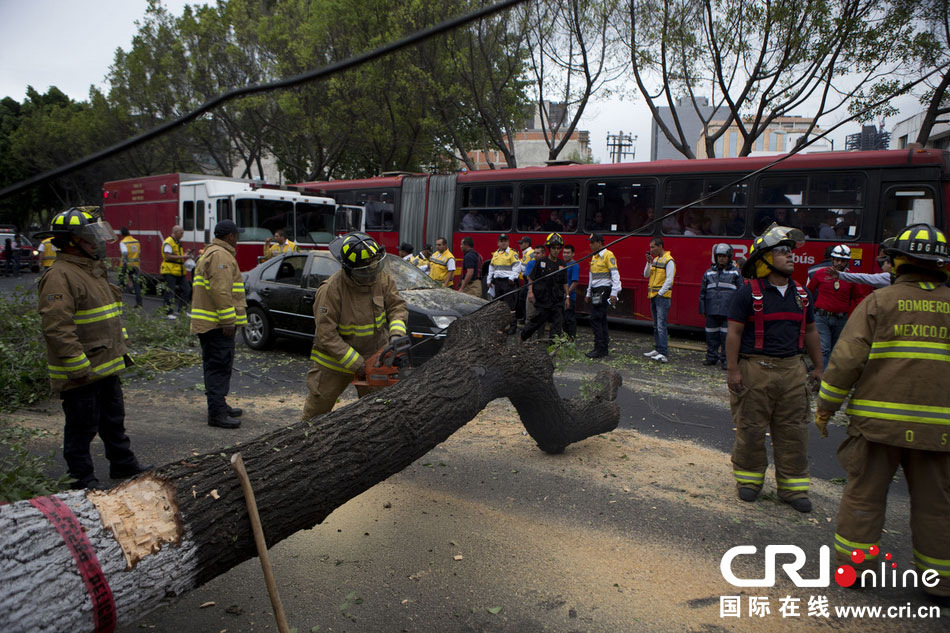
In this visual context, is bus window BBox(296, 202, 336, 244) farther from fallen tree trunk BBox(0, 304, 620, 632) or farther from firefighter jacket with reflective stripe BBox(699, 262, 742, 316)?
fallen tree trunk BBox(0, 304, 620, 632)

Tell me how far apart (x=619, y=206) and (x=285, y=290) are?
6429 mm

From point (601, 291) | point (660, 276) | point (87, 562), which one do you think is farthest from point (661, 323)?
point (87, 562)

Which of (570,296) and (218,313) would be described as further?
(570,296)

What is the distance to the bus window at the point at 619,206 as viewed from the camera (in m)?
11.8

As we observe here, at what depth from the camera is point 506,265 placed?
38.0 feet

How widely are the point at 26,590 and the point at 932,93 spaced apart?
58.0 feet

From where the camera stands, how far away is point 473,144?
81.6 feet

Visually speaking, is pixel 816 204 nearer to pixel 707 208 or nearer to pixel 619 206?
pixel 707 208

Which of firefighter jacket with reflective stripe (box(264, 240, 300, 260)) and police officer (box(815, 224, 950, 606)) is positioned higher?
firefighter jacket with reflective stripe (box(264, 240, 300, 260))

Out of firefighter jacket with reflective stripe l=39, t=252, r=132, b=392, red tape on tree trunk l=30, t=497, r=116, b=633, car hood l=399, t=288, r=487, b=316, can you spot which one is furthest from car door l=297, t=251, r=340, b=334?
red tape on tree trunk l=30, t=497, r=116, b=633

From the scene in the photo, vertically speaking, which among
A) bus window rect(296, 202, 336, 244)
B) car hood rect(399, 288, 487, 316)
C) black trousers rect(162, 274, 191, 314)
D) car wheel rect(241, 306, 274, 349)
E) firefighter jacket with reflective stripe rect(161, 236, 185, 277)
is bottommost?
car wheel rect(241, 306, 274, 349)

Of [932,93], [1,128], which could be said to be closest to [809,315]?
[932,93]

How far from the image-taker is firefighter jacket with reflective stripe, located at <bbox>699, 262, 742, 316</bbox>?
8.62 metres

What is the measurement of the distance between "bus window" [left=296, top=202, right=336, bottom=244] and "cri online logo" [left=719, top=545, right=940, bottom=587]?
12.8 metres
